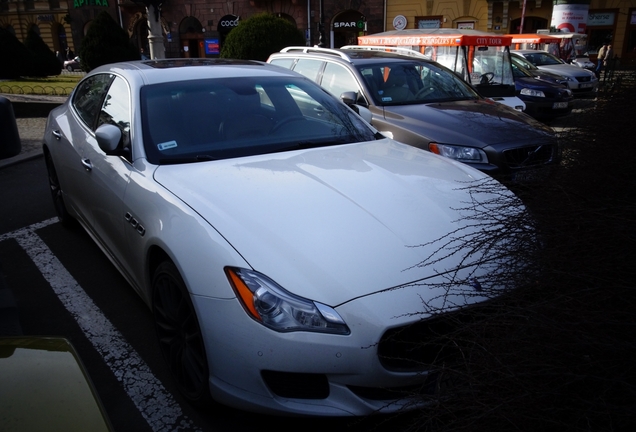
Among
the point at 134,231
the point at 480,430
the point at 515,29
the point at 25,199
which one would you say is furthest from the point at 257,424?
the point at 515,29

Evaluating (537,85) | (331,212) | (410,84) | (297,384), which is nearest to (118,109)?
(331,212)

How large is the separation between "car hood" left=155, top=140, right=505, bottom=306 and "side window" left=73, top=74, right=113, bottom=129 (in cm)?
147

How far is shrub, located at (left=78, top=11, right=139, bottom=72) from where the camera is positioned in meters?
16.8

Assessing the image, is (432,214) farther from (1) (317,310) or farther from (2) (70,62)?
(2) (70,62)

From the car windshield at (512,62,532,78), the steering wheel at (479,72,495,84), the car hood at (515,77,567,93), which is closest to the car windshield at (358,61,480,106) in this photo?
the steering wheel at (479,72,495,84)

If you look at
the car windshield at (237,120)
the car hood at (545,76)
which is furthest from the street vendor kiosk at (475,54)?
the car windshield at (237,120)

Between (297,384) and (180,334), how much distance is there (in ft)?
2.47

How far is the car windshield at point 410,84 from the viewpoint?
6.77 meters

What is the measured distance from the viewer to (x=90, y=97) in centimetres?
473

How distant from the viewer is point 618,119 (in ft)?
7.29

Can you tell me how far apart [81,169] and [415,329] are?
294 centimetres

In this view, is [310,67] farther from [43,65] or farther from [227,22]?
[227,22]

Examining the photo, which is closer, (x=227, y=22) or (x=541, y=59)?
(x=541, y=59)

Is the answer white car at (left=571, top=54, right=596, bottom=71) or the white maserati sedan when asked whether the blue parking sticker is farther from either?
white car at (left=571, top=54, right=596, bottom=71)
